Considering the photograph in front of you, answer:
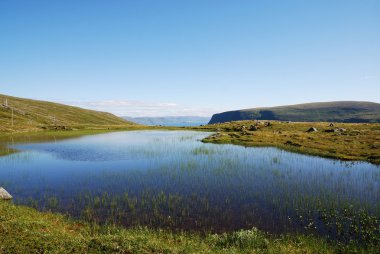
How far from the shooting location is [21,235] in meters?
15.5

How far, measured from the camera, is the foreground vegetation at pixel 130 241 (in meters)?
14.2

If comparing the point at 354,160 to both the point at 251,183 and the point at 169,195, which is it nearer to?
the point at 251,183

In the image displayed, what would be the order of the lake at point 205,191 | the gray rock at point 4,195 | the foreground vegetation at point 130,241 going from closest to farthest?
the foreground vegetation at point 130,241 → the lake at point 205,191 → the gray rock at point 4,195

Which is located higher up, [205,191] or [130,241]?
[130,241]

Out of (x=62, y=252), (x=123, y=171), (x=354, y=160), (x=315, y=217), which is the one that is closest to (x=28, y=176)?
(x=123, y=171)

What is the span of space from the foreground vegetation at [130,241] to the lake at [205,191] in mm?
2094

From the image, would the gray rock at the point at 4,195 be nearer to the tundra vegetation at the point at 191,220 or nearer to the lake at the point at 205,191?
the tundra vegetation at the point at 191,220

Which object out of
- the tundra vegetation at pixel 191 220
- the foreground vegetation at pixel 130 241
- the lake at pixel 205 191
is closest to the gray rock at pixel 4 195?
the tundra vegetation at pixel 191 220

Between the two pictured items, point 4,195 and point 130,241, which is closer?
point 130,241

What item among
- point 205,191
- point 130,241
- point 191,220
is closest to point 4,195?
point 130,241

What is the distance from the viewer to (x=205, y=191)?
1114 inches

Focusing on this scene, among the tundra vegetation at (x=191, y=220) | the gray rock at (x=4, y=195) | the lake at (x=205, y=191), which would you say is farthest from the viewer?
the gray rock at (x=4, y=195)

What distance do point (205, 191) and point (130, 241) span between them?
14311mm

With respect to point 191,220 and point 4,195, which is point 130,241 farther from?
point 4,195
